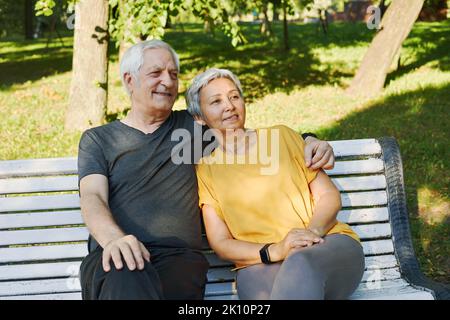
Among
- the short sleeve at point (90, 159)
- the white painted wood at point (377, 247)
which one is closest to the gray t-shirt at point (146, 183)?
the short sleeve at point (90, 159)

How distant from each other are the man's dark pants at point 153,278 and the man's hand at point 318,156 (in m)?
0.72

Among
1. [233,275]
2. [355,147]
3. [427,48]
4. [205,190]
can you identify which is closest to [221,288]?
[233,275]

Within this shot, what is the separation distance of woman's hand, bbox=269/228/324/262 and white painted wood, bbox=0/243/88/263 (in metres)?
1.13

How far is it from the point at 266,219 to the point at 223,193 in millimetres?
251

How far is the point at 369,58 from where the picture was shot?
10.1m

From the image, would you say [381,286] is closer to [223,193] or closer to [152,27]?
[223,193]

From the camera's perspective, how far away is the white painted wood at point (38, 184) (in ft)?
12.2

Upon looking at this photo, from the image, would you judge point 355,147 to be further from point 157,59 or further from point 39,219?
point 39,219

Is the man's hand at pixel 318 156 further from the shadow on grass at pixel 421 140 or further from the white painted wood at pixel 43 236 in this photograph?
the shadow on grass at pixel 421 140

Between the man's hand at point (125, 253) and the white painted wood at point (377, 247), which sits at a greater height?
the man's hand at point (125, 253)

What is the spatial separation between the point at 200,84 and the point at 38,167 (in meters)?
1.02

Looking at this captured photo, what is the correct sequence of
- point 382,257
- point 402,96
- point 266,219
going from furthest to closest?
point 402,96 → point 382,257 → point 266,219

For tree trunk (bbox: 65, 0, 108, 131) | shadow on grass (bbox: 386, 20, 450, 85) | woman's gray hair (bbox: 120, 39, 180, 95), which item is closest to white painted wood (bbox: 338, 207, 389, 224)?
woman's gray hair (bbox: 120, 39, 180, 95)

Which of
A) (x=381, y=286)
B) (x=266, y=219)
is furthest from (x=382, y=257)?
(x=266, y=219)
